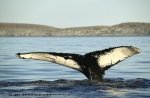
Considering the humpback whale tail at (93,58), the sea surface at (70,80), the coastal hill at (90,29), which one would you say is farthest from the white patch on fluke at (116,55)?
the coastal hill at (90,29)

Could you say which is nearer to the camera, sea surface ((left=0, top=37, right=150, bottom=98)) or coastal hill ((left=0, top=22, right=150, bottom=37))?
sea surface ((left=0, top=37, right=150, bottom=98))

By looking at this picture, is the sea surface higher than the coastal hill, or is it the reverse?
the coastal hill

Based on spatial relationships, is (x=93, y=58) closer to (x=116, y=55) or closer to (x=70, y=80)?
(x=116, y=55)

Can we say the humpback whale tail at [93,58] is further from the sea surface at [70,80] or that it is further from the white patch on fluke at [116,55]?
the sea surface at [70,80]

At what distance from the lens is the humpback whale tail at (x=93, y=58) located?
7051mm

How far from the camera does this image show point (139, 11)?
37.7ft

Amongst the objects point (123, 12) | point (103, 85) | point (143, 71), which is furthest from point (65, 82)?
point (123, 12)

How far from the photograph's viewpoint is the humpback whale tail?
7051mm

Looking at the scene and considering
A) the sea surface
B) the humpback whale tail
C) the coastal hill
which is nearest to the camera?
the humpback whale tail

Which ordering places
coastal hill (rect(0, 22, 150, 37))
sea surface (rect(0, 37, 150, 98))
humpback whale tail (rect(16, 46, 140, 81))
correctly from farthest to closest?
1. coastal hill (rect(0, 22, 150, 37))
2. sea surface (rect(0, 37, 150, 98))
3. humpback whale tail (rect(16, 46, 140, 81))

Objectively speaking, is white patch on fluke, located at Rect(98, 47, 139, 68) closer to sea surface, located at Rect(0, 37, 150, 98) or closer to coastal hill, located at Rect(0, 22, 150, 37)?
sea surface, located at Rect(0, 37, 150, 98)

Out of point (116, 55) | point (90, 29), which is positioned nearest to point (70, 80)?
point (116, 55)

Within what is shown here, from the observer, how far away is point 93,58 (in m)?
7.45

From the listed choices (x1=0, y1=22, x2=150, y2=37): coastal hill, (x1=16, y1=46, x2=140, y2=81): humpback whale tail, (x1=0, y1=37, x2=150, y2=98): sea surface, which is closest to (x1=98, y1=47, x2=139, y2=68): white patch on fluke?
(x1=16, y1=46, x2=140, y2=81): humpback whale tail
